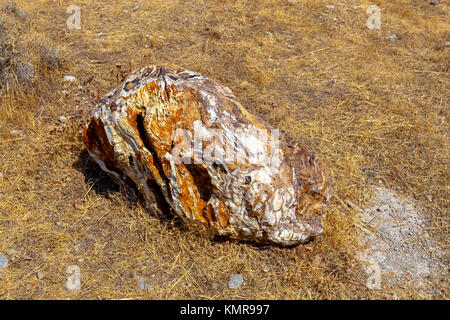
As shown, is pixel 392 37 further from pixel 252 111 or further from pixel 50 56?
pixel 50 56

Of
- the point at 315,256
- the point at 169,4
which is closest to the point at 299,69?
the point at 169,4

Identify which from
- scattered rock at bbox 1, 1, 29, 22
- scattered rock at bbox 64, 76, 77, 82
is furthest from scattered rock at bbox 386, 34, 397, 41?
scattered rock at bbox 1, 1, 29, 22

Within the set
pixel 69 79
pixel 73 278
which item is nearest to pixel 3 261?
pixel 73 278

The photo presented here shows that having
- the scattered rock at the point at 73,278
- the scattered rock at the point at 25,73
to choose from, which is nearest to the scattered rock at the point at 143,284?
the scattered rock at the point at 73,278

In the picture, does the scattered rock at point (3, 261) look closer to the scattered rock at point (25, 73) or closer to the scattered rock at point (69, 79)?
the scattered rock at point (25, 73)

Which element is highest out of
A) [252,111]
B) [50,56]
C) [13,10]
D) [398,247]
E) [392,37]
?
[13,10]

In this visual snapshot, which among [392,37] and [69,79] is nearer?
[69,79]

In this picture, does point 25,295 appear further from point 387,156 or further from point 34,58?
point 387,156
